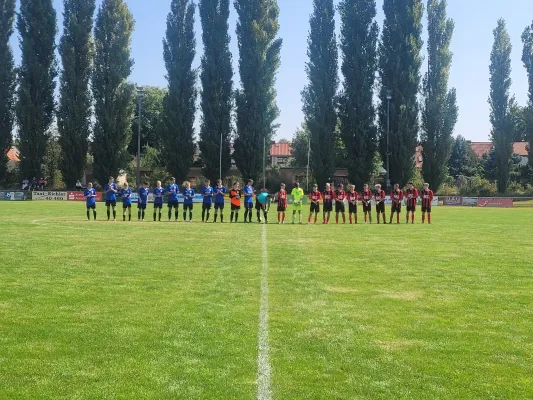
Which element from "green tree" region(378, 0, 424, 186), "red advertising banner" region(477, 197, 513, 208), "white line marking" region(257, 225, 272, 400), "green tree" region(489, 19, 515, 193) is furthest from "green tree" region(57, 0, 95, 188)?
"white line marking" region(257, 225, 272, 400)

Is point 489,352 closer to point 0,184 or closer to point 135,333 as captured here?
point 135,333

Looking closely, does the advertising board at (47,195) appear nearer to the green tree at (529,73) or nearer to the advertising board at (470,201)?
the advertising board at (470,201)

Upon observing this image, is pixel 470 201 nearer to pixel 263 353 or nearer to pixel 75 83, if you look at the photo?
pixel 75 83

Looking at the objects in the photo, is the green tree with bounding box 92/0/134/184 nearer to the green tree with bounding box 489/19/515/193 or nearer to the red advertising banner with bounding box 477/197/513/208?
the red advertising banner with bounding box 477/197/513/208

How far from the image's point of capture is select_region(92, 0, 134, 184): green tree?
5331 centimetres

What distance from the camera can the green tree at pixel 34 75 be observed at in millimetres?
52562

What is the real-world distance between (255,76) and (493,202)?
2405cm

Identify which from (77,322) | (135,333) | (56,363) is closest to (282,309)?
(135,333)

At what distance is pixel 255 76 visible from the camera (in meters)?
53.2

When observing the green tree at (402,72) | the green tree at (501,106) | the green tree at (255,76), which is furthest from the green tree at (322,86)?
the green tree at (501,106)

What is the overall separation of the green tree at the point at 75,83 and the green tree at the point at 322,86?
67.3 ft

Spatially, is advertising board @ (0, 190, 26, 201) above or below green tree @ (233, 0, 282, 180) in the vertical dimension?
below

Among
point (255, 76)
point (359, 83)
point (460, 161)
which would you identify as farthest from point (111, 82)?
point (460, 161)

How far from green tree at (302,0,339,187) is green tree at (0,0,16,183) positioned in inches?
1085
